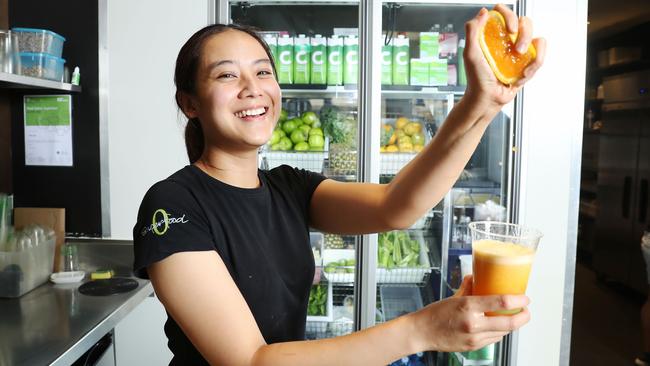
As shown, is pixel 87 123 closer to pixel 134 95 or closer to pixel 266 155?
pixel 134 95

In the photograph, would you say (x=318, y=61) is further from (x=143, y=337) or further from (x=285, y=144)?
(x=143, y=337)

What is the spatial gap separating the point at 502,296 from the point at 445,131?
359 millimetres

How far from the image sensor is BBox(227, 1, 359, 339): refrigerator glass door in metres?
2.80

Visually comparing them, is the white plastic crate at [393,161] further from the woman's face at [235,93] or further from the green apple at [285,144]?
the woman's face at [235,93]

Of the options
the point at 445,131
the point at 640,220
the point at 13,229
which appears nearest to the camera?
the point at 445,131

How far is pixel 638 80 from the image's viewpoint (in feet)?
18.3

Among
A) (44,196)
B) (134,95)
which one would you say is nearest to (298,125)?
(134,95)

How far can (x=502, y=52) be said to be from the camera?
33.0 inches

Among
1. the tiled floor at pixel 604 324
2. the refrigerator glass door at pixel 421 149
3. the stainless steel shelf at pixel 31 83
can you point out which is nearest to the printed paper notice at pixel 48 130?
the stainless steel shelf at pixel 31 83

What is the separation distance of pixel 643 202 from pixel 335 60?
14.3ft

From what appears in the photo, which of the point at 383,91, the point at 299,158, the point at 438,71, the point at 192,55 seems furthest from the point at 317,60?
the point at 192,55

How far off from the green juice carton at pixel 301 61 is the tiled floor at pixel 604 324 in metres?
2.93

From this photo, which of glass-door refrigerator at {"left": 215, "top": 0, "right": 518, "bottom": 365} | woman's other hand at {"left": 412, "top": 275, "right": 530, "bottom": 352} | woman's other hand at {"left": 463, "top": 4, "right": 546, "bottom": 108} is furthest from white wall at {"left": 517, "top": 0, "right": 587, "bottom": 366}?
woman's other hand at {"left": 412, "top": 275, "right": 530, "bottom": 352}

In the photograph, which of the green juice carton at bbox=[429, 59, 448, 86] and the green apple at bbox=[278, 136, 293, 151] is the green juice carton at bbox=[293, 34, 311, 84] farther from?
the green juice carton at bbox=[429, 59, 448, 86]
